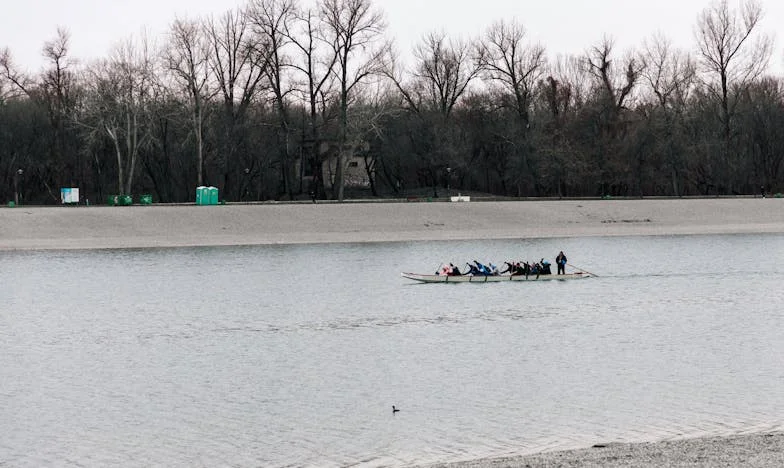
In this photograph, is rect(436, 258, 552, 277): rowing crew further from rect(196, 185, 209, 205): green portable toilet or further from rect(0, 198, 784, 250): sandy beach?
rect(196, 185, 209, 205): green portable toilet

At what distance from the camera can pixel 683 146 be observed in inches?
4488

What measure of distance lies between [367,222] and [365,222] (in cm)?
20

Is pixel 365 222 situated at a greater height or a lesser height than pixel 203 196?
lesser

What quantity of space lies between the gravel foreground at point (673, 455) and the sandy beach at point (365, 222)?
55880 millimetres

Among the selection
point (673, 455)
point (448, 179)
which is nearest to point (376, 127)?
point (448, 179)

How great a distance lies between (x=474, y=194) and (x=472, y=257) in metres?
55.4

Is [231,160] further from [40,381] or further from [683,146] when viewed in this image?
[40,381]

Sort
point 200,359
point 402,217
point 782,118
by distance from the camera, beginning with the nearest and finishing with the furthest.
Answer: point 200,359
point 402,217
point 782,118

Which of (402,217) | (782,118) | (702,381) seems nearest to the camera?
(702,381)

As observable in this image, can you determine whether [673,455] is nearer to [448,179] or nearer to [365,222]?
[365,222]

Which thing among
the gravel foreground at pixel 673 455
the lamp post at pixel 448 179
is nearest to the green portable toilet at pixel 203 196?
the lamp post at pixel 448 179

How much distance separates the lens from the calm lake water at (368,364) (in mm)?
20047

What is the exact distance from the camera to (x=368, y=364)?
93.0ft

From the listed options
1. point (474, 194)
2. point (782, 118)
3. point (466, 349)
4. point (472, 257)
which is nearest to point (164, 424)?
point (466, 349)
